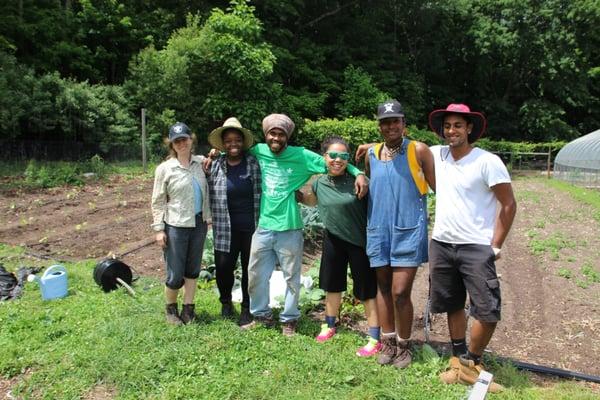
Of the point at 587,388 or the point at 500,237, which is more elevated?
the point at 500,237

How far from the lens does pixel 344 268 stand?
379 cm

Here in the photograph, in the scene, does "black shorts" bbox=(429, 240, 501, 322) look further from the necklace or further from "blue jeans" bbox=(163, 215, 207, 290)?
"blue jeans" bbox=(163, 215, 207, 290)

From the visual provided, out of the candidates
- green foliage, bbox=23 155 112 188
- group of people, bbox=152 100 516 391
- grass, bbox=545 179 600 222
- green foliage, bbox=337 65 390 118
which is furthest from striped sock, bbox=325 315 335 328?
green foliage, bbox=337 65 390 118

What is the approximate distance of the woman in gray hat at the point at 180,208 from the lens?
3.82m

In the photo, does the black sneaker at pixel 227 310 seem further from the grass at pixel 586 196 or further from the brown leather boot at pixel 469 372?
the grass at pixel 586 196

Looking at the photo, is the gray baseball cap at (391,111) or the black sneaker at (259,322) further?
the black sneaker at (259,322)

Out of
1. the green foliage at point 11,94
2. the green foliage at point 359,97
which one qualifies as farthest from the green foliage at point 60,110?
the green foliage at point 359,97

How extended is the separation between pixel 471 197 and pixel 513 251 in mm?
5600

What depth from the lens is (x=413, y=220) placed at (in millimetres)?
3299

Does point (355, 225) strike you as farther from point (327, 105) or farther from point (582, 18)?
point (582, 18)

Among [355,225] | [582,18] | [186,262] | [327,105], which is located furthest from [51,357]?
[582,18]

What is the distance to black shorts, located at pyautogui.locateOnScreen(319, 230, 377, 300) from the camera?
3631 millimetres

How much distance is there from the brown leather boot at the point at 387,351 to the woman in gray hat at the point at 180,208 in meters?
1.62

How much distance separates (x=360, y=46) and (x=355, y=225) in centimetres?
2553
